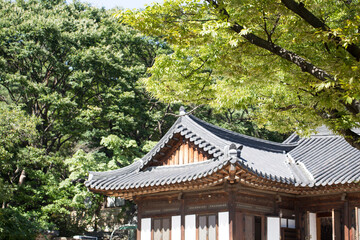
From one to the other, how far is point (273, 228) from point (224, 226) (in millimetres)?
1685

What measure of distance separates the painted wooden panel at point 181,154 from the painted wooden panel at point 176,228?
181cm

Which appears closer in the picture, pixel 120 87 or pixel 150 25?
pixel 150 25

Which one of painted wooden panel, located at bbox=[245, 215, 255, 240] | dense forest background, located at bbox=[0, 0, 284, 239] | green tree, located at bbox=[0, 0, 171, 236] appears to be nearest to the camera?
painted wooden panel, located at bbox=[245, 215, 255, 240]

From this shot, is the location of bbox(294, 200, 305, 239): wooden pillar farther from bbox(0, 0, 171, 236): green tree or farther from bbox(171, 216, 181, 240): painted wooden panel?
bbox(0, 0, 171, 236): green tree

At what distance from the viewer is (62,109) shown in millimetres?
23625

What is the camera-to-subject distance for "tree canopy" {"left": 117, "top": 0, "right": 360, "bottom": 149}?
6.41 meters

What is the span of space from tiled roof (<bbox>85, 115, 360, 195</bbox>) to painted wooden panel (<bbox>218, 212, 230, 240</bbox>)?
1456 millimetres

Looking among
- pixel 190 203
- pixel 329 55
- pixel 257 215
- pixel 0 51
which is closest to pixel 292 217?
pixel 257 215

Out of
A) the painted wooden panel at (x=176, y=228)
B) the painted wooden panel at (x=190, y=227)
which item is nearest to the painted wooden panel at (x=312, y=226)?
the painted wooden panel at (x=190, y=227)

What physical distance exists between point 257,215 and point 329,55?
22.6 ft

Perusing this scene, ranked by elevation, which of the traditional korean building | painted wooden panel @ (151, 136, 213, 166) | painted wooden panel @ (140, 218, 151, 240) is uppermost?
painted wooden panel @ (151, 136, 213, 166)

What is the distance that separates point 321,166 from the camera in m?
13.6

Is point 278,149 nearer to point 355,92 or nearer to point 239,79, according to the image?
point 239,79

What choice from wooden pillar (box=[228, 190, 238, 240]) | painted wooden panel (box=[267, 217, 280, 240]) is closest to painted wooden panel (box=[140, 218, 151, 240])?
wooden pillar (box=[228, 190, 238, 240])
